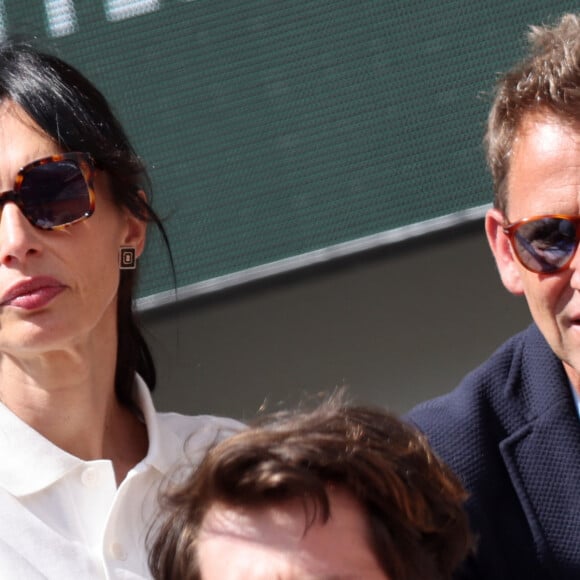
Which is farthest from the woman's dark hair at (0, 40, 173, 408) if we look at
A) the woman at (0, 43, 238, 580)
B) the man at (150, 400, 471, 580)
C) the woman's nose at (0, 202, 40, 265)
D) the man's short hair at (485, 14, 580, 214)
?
the man at (150, 400, 471, 580)

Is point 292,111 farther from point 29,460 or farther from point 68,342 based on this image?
point 29,460

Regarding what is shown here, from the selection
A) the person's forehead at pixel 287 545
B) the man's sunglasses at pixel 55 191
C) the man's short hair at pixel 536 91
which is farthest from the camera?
the man's short hair at pixel 536 91

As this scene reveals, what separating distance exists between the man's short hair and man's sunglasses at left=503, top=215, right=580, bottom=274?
0.50 feet

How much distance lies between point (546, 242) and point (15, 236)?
0.89 metres

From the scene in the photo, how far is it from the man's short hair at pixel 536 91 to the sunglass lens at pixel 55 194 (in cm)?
77

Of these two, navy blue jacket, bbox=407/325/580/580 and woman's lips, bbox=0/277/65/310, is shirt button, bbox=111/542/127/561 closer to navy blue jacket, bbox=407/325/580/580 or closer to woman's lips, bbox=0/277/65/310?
woman's lips, bbox=0/277/65/310

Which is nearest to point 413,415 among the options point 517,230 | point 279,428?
point 517,230

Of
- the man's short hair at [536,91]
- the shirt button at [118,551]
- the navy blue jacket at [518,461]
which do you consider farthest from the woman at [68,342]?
the man's short hair at [536,91]

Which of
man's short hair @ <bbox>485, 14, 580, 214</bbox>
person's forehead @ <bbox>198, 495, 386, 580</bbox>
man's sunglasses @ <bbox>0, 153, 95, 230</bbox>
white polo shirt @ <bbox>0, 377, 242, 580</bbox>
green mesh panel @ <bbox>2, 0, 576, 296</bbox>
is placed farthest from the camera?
green mesh panel @ <bbox>2, 0, 576, 296</bbox>

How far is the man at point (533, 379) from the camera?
2152 mm

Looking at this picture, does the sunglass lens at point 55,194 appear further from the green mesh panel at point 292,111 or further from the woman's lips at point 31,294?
the green mesh panel at point 292,111

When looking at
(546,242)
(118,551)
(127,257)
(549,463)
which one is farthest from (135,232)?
(549,463)

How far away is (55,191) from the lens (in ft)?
7.04

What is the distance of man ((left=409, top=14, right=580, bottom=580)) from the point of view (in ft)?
7.06
